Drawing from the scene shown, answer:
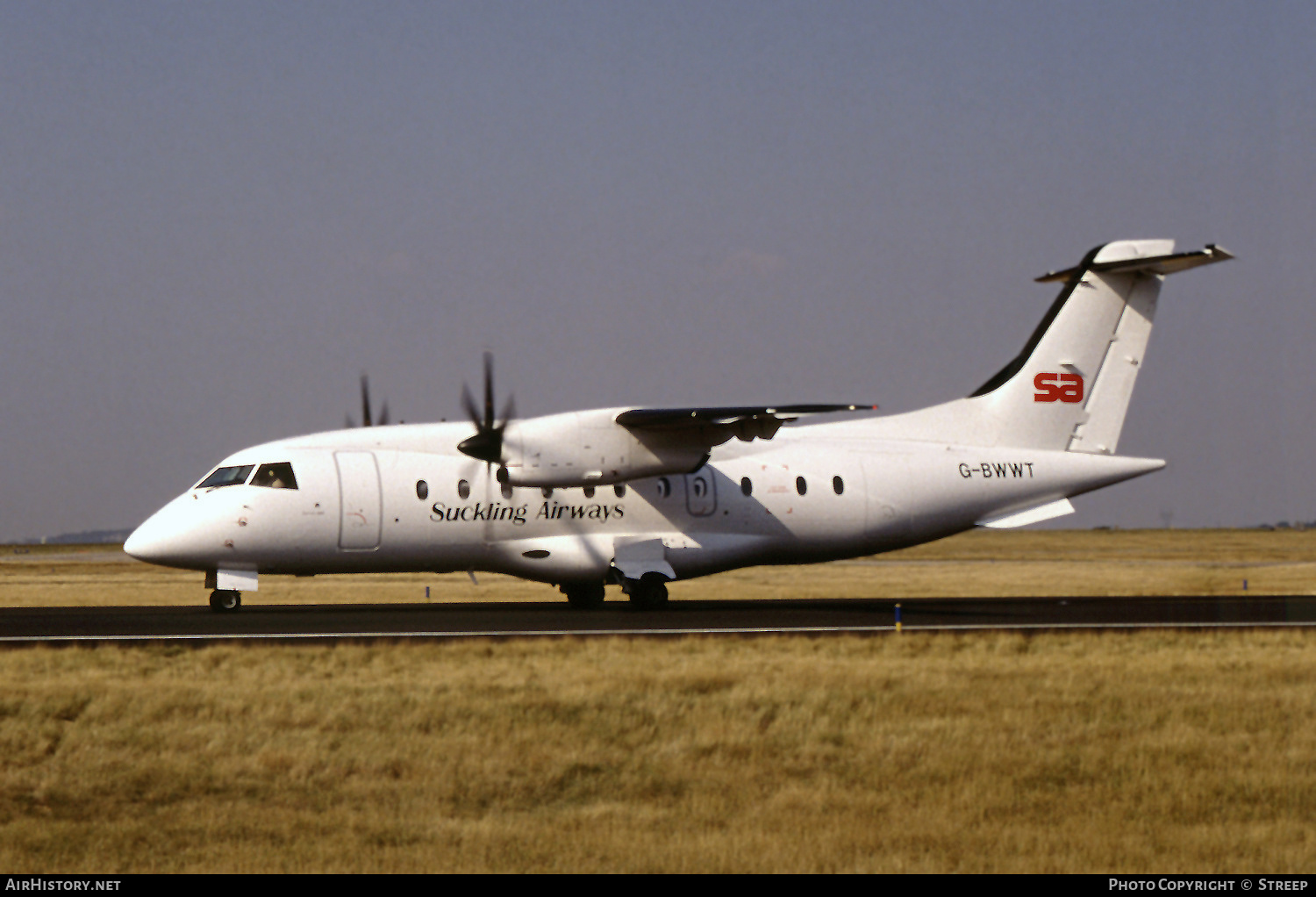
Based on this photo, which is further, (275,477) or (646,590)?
(646,590)

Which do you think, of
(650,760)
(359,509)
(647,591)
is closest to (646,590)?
(647,591)

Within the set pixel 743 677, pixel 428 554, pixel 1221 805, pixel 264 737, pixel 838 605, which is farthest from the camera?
pixel 838 605

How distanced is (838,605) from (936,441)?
185 inches

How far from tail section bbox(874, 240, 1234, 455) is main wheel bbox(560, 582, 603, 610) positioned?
817cm

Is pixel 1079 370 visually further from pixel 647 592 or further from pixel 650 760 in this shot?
pixel 650 760

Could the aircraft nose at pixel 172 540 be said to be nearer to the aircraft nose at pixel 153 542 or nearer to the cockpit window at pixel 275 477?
the aircraft nose at pixel 153 542

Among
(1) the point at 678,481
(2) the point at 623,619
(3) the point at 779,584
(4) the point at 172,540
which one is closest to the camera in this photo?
(2) the point at 623,619

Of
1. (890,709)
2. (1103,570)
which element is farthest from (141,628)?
(1103,570)

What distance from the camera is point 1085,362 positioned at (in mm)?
31906

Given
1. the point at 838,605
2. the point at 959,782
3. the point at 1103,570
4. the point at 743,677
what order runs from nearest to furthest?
the point at 959,782
the point at 743,677
the point at 838,605
the point at 1103,570

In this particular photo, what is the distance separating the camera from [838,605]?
97.0 feet

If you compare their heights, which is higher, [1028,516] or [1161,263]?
[1161,263]

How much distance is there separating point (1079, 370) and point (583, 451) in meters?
13.3
